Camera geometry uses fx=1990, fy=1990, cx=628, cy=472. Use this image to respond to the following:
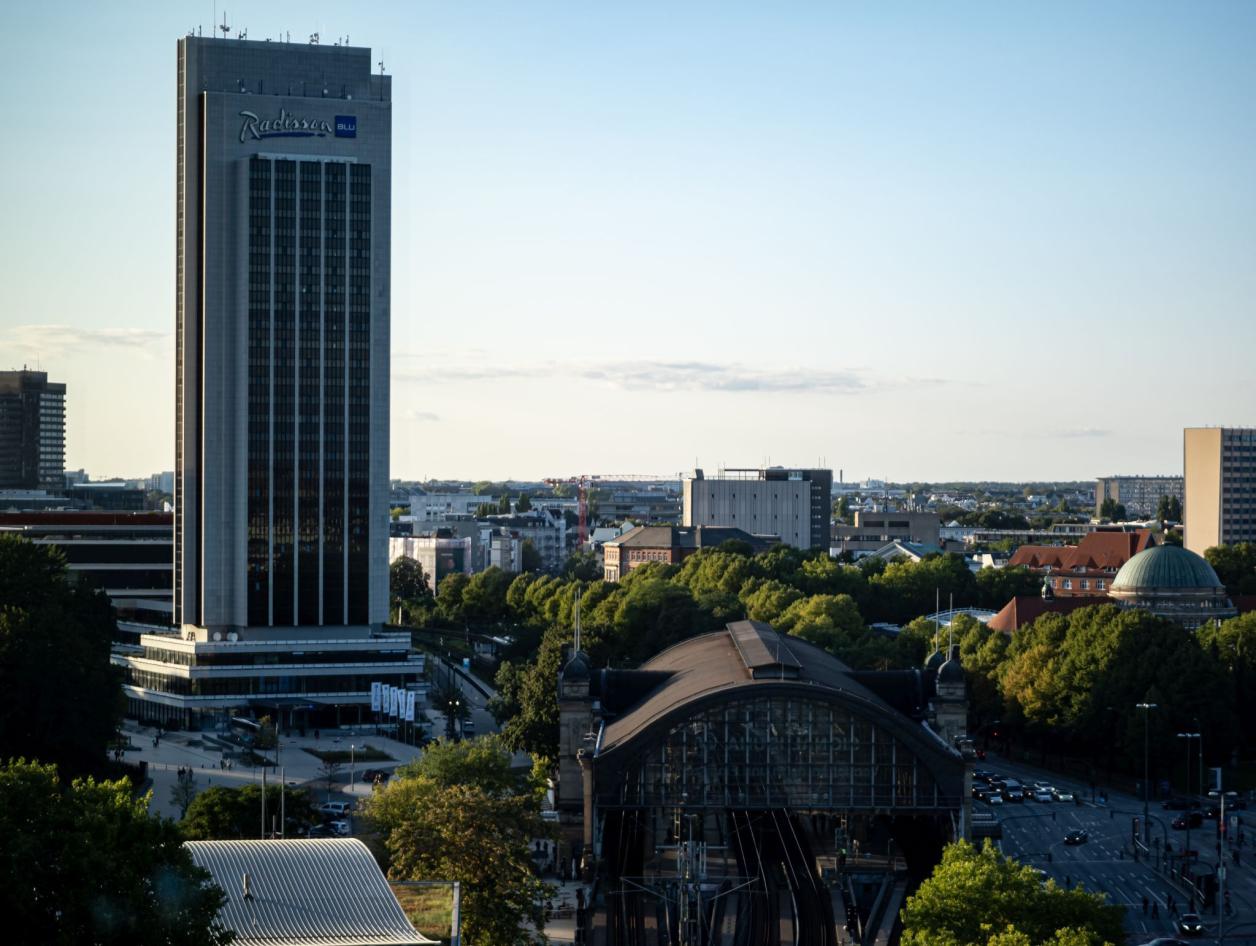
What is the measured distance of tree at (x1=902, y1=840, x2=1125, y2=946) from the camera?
6975 centimetres

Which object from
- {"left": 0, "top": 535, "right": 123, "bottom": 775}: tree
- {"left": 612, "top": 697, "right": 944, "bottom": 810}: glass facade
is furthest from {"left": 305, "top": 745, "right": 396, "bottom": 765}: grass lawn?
{"left": 612, "top": 697, "right": 944, "bottom": 810}: glass facade

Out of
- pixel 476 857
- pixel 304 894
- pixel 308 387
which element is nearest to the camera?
pixel 304 894

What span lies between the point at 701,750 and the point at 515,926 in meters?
25.7

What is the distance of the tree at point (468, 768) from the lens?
96.1 metres

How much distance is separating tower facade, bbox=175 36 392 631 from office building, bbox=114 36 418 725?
11 cm

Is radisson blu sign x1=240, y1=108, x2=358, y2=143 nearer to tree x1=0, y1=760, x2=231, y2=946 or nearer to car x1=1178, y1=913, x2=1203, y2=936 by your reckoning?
car x1=1178, y1=913, x2=1203, y2=936

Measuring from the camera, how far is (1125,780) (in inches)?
5340

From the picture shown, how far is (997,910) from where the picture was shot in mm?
70000

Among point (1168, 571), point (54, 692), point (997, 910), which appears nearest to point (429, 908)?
point (997, 910)

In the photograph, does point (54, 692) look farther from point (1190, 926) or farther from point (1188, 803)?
point (1188, 803)

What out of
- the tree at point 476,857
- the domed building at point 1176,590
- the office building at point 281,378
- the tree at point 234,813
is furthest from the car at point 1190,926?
the domed building at point 1176,590

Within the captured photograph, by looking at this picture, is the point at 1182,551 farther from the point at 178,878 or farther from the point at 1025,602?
the point at 178,878

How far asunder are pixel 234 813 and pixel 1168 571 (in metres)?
113

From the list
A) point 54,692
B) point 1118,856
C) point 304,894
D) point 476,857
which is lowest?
point 1118,856
